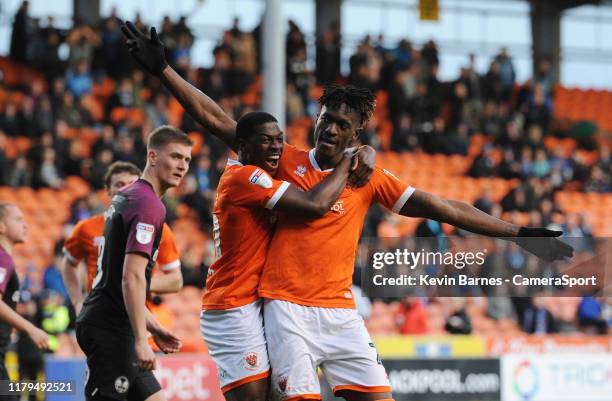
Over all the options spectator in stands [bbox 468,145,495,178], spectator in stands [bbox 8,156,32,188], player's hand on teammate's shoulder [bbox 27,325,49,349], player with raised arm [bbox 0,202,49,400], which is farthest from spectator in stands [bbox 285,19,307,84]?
player's hand on teammate's shoulder [bbox 27,325,49,349]

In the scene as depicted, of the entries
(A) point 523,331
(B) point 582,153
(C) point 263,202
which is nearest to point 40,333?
(C) point 263,202

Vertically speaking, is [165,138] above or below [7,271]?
above

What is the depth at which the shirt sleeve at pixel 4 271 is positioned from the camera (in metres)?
6.78

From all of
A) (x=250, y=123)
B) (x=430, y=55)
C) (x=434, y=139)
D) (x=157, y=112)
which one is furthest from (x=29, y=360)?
(x=430, y=55)

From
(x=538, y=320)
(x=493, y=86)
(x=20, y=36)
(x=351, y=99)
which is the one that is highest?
(x=20, y=36)

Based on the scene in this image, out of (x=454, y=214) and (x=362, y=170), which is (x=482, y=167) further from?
(x=362, y=170)

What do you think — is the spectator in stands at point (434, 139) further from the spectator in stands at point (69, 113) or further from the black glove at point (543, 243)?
the black glove at point (543, 243)

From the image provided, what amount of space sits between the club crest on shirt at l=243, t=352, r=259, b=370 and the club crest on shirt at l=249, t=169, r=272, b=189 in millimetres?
827

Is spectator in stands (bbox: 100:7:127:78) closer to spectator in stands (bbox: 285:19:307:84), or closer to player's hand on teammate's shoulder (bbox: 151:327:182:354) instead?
spectator in stands (bbox: 285:19:307:84)

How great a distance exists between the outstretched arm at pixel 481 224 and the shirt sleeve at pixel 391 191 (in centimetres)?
3

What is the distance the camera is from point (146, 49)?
530 centimetres

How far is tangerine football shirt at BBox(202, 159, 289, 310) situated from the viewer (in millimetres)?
5207

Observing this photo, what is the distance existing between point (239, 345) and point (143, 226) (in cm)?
75

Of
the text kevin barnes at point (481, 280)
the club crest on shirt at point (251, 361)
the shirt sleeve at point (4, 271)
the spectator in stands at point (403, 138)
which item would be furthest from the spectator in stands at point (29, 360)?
the spectator in stands at point (403, 138)
